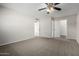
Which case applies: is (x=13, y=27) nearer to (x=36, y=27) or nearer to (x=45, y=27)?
(x=36, y=27)

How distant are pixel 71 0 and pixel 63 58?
4.19ft

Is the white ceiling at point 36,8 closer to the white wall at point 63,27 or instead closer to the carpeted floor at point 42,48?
the white wall at point 63,27

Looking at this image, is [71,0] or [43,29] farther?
[43,29]

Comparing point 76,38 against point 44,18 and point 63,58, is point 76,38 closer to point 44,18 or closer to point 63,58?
point 63,58

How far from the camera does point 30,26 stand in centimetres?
239

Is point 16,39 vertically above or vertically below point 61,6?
below

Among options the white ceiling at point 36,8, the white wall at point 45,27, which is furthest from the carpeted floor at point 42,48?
the white ceiling at point 36,8

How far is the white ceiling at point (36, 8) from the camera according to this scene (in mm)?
2264

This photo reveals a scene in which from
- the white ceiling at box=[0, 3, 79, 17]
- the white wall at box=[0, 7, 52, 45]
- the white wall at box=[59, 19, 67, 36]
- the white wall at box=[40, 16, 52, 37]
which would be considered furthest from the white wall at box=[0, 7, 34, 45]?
the white wall at box=[59, 19, 67, 36]

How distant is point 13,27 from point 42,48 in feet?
2.62

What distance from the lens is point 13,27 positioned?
7.77ft

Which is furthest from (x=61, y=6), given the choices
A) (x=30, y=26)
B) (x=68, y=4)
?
(x=30, y=26)

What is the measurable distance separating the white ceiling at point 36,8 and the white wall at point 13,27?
0.11m

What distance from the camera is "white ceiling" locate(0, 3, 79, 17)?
2264 millimetres
